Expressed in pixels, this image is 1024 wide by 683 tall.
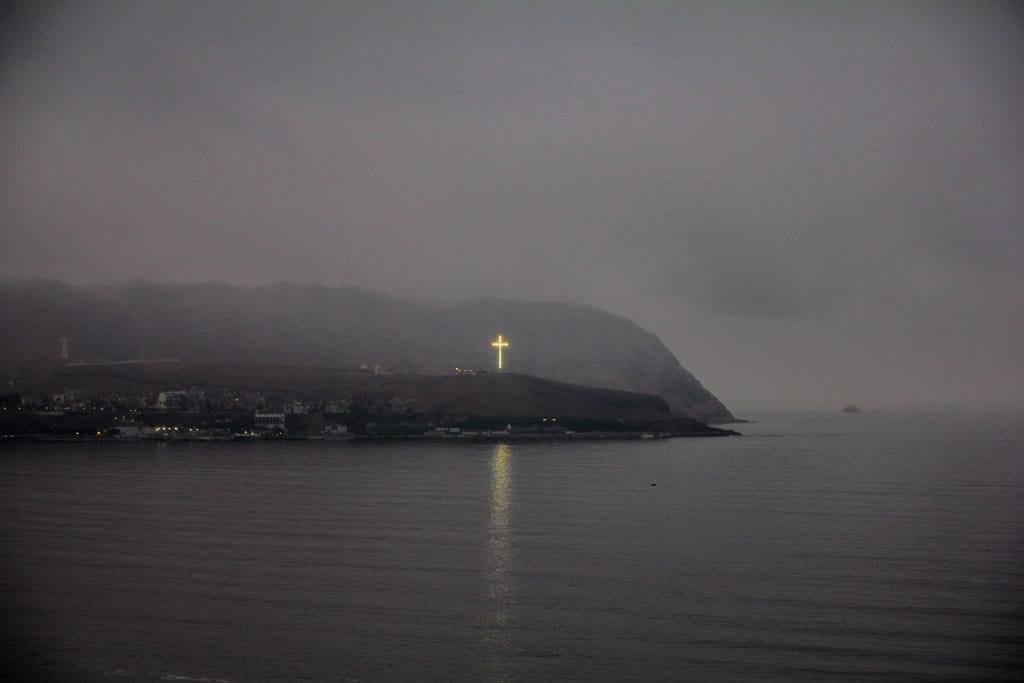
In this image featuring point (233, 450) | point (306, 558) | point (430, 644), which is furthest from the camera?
point (233, 450)

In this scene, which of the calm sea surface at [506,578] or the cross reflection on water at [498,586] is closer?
the calm sea surface at [506,578]

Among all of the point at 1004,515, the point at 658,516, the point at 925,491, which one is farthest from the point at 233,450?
the point at 1004,515

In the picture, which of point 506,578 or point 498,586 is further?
point 506,578

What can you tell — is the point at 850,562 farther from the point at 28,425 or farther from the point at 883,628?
the point at 28,425
